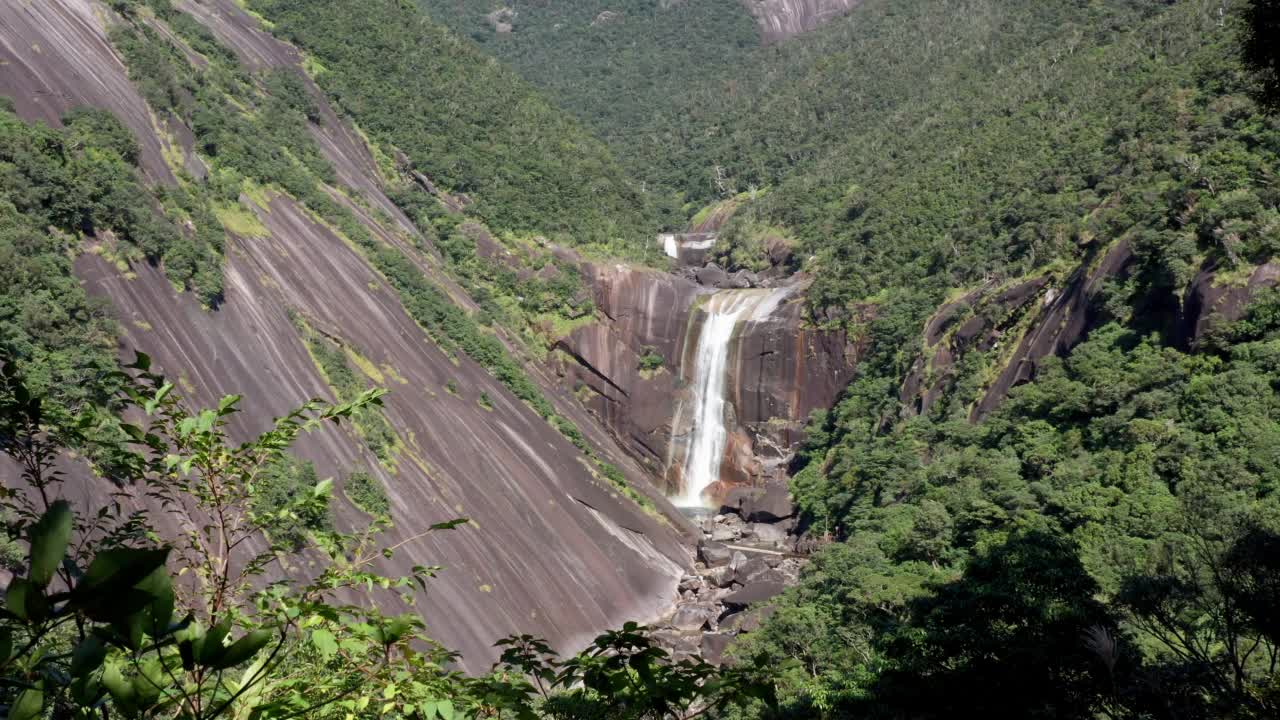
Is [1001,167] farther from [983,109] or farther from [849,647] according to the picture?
[849,647]

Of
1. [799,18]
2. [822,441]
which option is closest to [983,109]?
[822,441]

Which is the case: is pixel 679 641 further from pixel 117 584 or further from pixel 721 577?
pixel 117 584

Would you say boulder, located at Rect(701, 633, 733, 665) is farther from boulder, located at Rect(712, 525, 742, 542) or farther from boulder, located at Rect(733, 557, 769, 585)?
boulder, located at Rect(712, 525, 742, 542)

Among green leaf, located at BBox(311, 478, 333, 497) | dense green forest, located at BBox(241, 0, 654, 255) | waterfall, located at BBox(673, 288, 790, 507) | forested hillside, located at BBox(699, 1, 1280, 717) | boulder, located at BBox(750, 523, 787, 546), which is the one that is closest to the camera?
green leaf, located at BBox(311, 478, 333, 497)

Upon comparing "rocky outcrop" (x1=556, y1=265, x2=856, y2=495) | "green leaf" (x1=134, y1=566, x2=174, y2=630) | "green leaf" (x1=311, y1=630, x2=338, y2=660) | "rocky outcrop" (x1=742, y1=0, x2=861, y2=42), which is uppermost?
"rocky outcrop" (x1=742, y1=0, x2=861, y2=42)

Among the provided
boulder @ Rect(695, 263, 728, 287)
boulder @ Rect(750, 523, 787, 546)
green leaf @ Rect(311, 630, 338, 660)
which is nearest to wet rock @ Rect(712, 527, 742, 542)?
boulder @ Rect(750, 523, 787, 546)

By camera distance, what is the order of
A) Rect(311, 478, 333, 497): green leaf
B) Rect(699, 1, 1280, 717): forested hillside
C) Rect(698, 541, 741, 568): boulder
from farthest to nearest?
Rect(698, 541, 741, 568): boulder, Rect(699, 1, 1280, 717): forested hillside, Rect(311, 478, 333, 497): green leaf

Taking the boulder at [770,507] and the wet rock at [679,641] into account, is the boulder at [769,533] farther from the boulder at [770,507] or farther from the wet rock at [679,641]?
the wet rock at [679,641]

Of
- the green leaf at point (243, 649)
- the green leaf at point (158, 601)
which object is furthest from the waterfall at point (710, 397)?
the green leaf at point (158, 601)
